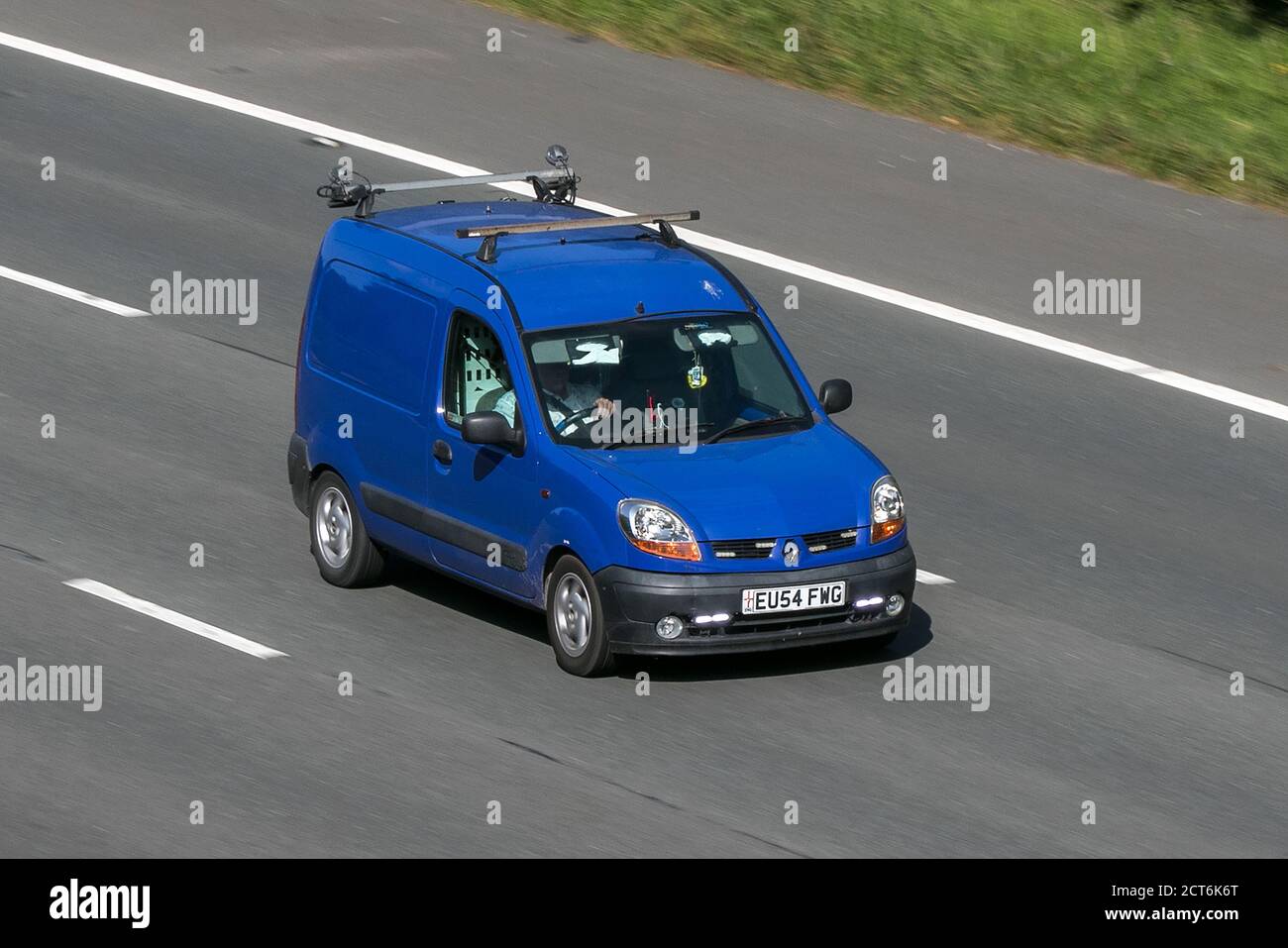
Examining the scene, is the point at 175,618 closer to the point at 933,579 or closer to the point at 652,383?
the point at 652,383

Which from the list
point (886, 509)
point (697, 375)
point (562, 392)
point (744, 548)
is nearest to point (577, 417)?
point (562, 392)

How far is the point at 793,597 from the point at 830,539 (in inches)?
14.6

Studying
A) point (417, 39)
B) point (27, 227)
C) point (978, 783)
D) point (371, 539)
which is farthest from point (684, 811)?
point (417, 39)

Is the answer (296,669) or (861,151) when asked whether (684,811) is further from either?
(861,151)

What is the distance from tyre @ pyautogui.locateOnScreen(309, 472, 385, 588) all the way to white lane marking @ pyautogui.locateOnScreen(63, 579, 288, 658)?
93 centimetres

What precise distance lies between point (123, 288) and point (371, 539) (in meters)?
5.56

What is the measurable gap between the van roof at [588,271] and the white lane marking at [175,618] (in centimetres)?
213

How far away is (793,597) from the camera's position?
11438 mm

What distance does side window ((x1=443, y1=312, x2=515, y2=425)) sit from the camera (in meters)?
12.3

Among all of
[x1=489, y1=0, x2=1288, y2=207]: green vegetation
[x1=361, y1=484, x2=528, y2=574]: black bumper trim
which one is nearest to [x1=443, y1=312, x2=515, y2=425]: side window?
[x1=361, y1=484, x2=528, y2=574]: black bumper trim

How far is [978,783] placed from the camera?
420 inches

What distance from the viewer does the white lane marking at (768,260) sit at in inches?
642

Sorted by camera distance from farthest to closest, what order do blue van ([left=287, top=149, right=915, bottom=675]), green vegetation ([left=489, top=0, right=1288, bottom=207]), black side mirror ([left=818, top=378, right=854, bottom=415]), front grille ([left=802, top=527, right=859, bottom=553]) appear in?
green vegetation ([left=489, top=0, right=1288, bottom=207]) → black side mirror ([left=818, top=378, right=854, bottom=415]) → front grille ([left=802, top=527, right=859, bottom=553]) → blue van ([left=287, top=149, right=915, bottom=675])

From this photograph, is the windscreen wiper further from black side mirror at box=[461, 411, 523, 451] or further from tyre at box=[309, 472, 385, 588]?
tyre at box=[309, 472, 385, 588]
